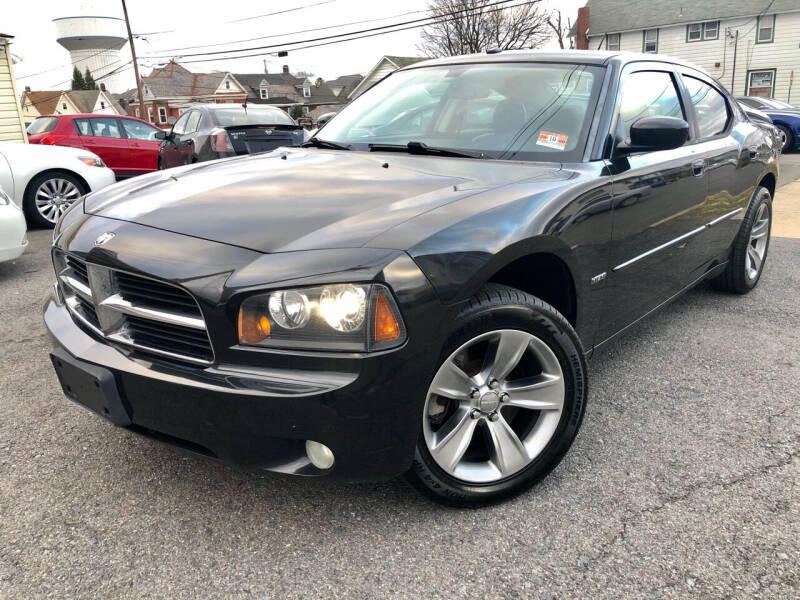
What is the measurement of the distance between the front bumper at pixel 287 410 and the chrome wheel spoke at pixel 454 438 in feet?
0.54

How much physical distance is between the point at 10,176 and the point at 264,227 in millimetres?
6569

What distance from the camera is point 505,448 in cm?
219

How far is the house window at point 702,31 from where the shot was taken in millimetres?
32156

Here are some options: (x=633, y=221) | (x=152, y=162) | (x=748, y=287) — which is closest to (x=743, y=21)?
(x=152, y=162)

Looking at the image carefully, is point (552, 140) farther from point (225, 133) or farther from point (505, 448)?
point (225, 133)

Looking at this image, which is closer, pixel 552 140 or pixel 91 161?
pixel 552 140

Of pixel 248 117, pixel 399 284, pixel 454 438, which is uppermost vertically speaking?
pixel 248 117

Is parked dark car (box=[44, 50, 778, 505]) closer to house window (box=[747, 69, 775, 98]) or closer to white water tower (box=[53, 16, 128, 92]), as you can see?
house window (box=[747, 69, 775, 98])

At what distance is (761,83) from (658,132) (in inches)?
1367

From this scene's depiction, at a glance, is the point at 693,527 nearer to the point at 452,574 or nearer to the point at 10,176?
the point at 452,574

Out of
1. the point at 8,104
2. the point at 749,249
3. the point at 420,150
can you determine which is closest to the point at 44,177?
the point at 420,150

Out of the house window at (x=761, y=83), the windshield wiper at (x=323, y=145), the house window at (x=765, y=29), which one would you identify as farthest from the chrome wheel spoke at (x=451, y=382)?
the house window at (x=765, y=29)

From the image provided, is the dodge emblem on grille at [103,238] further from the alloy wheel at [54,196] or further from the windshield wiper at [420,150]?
the alloy wheel at [54,196]

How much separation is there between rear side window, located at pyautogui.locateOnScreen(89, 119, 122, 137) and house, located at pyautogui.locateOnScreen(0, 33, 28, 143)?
376cm
